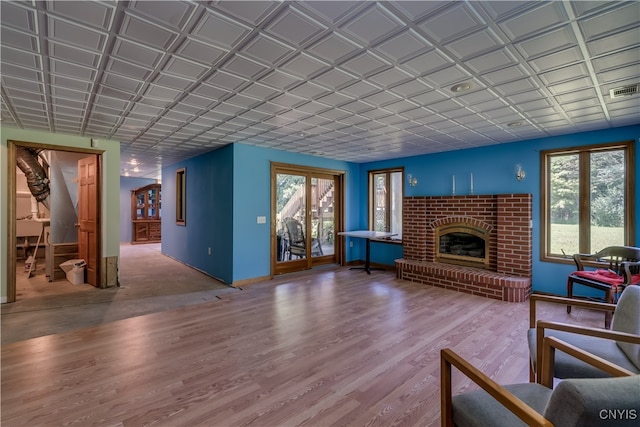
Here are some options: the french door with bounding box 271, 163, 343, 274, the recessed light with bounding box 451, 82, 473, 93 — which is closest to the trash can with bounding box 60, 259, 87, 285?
the french door with bounding box 271, 163, 343, 274

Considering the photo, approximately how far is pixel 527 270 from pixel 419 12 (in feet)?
14.2

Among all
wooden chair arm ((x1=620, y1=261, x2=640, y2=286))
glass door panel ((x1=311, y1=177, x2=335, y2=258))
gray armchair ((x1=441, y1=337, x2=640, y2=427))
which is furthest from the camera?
glass door panel ((x1=311, y1=177, x2=335, y2=258))

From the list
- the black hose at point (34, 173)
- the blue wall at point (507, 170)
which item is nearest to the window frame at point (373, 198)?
the blue wall at point (507, 170)

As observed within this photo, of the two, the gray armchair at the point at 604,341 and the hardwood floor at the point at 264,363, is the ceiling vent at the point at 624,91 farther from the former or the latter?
the hardwood floor at the point at 264,363

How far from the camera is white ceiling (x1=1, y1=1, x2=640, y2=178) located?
5.54 ft

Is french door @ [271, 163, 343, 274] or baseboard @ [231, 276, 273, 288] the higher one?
french door @ [271, 163, 343, 274]

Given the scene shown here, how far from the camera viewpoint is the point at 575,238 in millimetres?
A: 4324

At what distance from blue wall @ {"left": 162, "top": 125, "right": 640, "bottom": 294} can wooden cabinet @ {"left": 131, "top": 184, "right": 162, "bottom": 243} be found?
510 centimetres

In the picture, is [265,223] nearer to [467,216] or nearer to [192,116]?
[192,116]

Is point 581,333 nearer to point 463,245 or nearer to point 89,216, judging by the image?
point 463,245

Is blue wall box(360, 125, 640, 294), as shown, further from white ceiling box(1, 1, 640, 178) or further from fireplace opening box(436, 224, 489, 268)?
fireplace opening box(436, 224, 489, 268)

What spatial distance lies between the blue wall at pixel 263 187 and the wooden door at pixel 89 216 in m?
1.77

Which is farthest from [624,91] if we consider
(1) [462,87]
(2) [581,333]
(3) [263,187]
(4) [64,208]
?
(4) [64,208]

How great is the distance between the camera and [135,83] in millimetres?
2590
